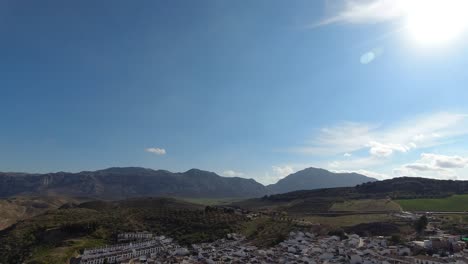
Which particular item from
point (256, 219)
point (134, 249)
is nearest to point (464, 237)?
point (256, 219)

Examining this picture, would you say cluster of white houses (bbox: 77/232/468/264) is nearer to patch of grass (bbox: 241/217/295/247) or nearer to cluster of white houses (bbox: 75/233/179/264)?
cluster of white houses (bbox: 75/233/179/264)

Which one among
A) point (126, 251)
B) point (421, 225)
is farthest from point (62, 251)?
point (421, 225)

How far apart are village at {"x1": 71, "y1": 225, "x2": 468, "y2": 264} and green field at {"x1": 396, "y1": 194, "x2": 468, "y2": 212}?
159 ft

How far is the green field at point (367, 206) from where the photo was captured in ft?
363

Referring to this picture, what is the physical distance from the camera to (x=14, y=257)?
200 ft

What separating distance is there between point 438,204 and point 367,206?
72.1 ft

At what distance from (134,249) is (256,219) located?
4141 cm

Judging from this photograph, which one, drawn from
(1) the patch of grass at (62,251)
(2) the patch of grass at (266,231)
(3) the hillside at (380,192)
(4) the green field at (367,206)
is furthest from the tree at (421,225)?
(1) the patch of grass at (62,251)

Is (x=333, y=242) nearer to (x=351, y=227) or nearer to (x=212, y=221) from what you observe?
(x=351, y=227)

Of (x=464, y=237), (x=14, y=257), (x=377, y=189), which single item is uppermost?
(x=377, y=189)

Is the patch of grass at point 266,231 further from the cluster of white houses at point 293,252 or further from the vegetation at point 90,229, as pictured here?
the vegetation at point 90,229

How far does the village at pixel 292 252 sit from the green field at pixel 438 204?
159ft

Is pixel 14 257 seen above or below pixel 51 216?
below

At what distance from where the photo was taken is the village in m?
55.5
